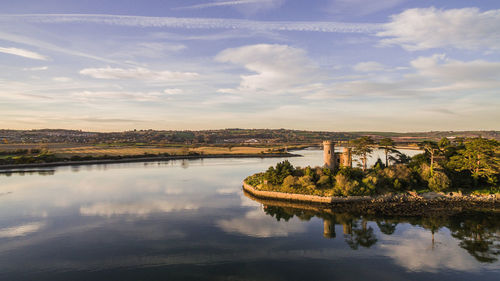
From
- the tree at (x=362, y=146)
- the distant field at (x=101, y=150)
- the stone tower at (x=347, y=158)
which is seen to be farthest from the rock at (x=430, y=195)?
the distant field at (x=101, y=150)

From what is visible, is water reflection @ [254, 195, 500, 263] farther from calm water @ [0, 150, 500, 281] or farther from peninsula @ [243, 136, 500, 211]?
peninsula @ [243, 136, 500, 211]

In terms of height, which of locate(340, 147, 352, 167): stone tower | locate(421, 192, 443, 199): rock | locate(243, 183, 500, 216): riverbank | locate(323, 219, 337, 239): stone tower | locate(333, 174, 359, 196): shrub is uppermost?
locate(340, 147, 352, 167): stone tower

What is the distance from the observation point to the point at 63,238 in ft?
81.1

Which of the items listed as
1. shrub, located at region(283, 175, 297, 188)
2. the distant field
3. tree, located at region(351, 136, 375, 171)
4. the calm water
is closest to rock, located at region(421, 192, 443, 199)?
the calm water

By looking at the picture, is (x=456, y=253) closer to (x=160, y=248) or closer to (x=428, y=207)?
(x=428, y=207)

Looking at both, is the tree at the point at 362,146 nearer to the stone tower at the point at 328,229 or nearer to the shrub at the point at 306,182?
the shrub at the point at 306,182

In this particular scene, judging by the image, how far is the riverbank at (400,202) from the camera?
32.9 metres

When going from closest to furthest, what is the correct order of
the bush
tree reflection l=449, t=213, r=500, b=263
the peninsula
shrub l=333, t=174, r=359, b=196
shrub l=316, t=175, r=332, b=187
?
1. tree reflection l=449, t=213, r=500, b=263
2. the peninsula
3. shrub l=333, t=174, r=359, b=196
4. the bush
5. shrub l=316, t=175, r=332, b=187

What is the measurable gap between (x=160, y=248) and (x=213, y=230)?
221 inches

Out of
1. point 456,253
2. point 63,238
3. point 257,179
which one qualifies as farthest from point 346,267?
point 257,179

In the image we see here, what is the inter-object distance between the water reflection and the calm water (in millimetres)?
98

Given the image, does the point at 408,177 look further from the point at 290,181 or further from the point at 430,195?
the point at 290,181

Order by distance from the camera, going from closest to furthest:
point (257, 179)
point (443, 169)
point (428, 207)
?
point (428, 207)
point (443, 169)
point (257, 179)

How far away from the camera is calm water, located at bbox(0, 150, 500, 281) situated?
18.8 m
